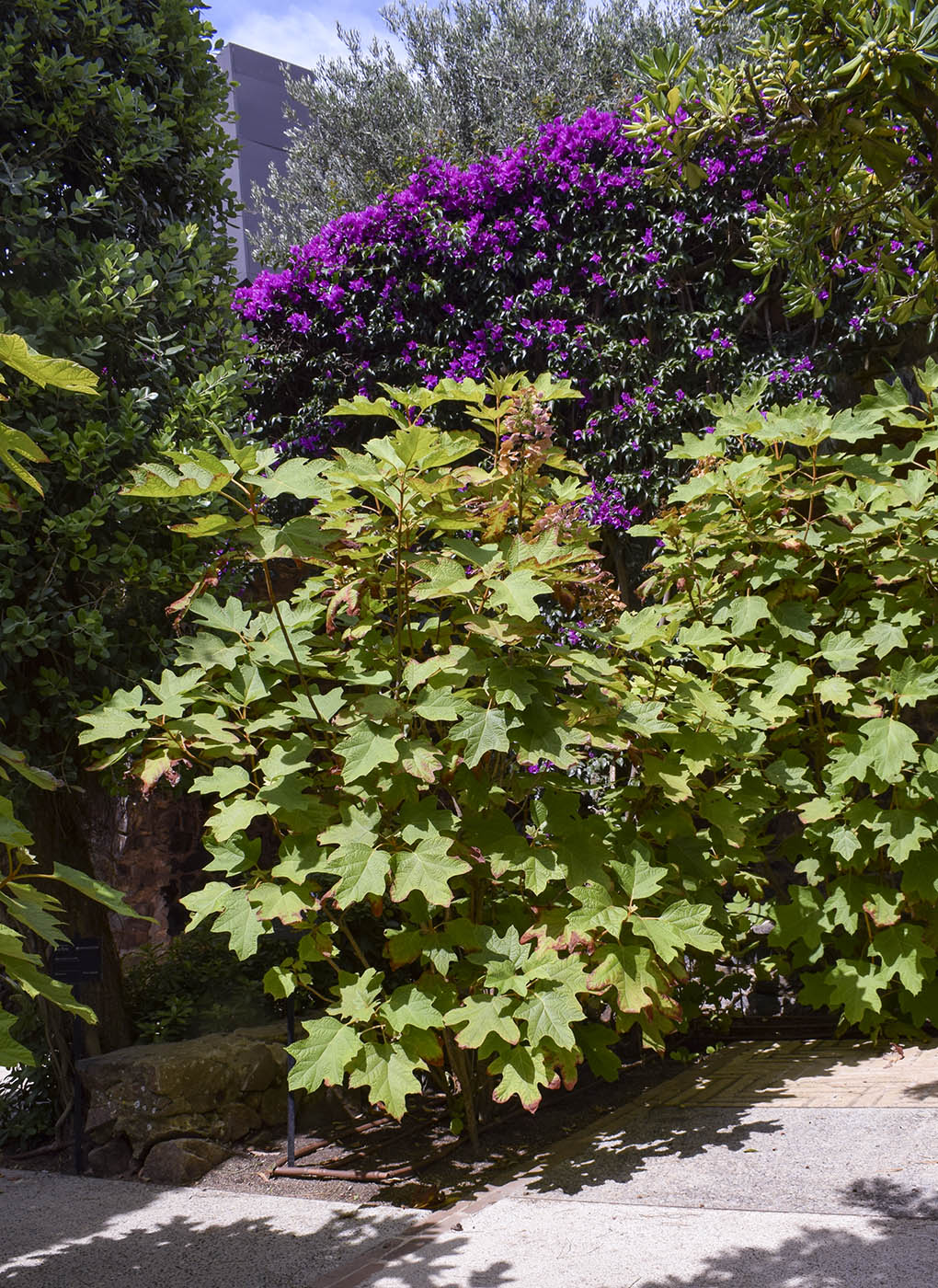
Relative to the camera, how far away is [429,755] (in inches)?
125

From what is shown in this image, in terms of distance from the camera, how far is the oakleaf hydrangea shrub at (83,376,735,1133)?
313 centimetres

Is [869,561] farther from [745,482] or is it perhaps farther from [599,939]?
[599,939]

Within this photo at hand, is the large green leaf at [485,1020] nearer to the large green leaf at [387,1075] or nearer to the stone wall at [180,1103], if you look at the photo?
the large green leaf at [387,1075]

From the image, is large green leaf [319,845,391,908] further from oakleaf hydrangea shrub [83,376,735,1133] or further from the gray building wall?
the gray building wall

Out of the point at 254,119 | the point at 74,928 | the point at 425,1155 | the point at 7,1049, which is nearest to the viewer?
the point at 7,1049

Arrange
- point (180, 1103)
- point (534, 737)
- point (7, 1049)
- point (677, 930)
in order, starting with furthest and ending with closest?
point (180, 1103), point (677, 930), point (534, 737), point (7, 1049)

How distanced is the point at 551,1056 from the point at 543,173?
5.69 m

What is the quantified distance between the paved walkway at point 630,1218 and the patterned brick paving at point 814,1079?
0.04ft

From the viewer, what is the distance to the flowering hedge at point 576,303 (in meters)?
6.77

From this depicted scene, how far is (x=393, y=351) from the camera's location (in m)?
7.75

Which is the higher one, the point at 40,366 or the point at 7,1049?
the point at 40,366

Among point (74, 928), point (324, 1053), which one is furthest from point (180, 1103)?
point (324, 1053)

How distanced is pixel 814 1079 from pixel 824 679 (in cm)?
150

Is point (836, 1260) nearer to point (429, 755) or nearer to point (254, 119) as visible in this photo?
point (429, 755)
